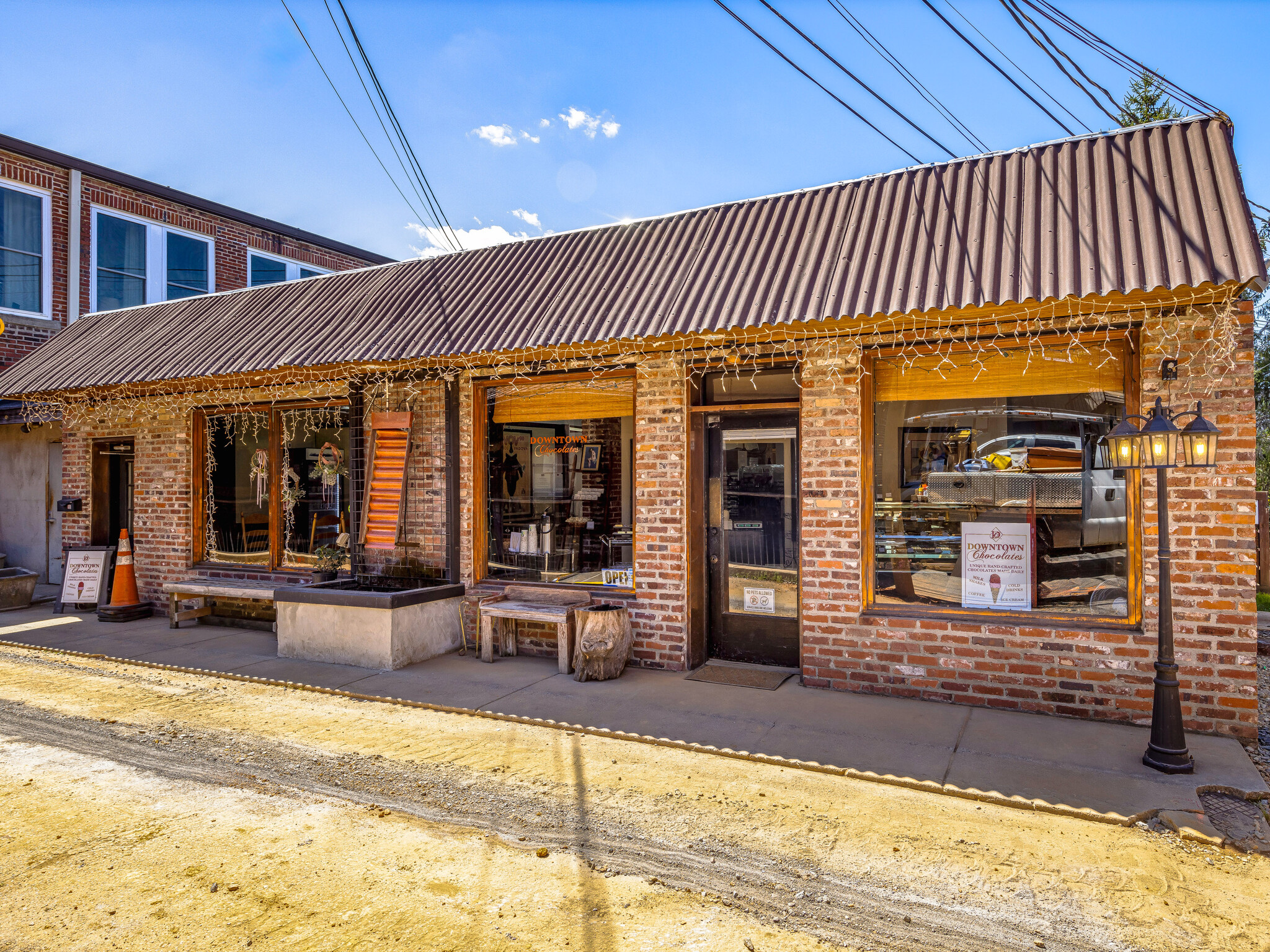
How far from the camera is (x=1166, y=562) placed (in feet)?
15.2

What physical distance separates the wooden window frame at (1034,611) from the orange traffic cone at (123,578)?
9002 mm

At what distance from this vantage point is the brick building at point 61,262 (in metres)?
12.5

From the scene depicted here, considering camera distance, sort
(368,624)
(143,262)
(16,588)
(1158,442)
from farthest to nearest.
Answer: (143,262) < (16,588) < (368,624) < (1158,442)

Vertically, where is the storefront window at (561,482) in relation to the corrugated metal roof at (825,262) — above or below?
below

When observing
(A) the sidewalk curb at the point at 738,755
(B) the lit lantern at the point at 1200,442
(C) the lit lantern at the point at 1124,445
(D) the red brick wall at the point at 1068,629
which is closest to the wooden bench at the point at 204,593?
(A) the sidewalk curb at the point at 738,755

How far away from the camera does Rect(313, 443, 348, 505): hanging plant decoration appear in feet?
29.9

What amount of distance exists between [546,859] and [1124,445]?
13.7 feet

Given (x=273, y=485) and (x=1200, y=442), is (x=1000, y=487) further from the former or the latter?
(x=273, y=485)

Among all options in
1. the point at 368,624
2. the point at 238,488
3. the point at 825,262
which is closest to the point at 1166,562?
the point at 825,262

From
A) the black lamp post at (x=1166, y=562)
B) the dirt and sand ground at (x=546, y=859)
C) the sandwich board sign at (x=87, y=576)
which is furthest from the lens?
the sandwich board sign at (x=87, y=576)

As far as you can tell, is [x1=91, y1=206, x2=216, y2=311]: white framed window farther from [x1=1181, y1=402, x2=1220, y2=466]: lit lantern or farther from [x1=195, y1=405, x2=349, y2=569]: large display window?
[x1=1181, y1=402, x2=1220, y2=466]: lit lantern

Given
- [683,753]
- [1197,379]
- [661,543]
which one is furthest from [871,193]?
[683,753]

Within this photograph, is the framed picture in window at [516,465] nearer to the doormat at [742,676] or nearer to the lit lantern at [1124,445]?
the doormat at [742,676]

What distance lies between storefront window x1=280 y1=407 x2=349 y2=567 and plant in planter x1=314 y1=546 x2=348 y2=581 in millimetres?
433
